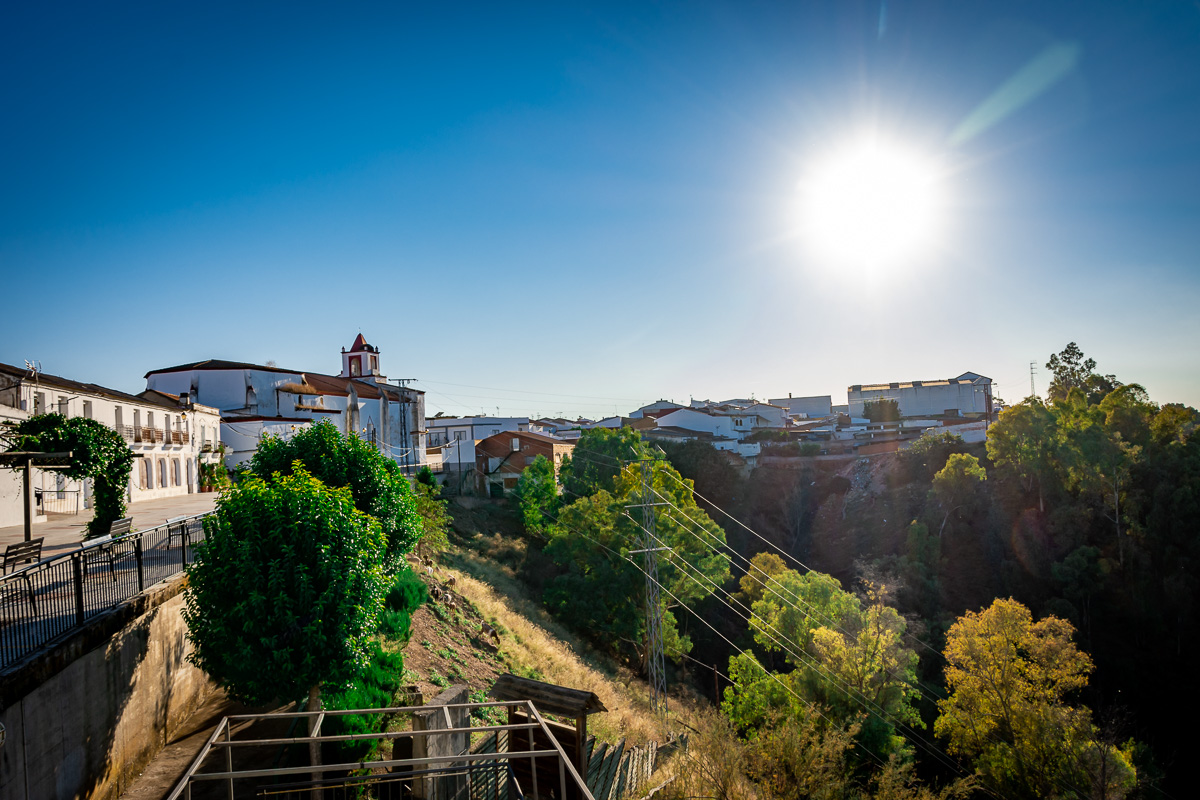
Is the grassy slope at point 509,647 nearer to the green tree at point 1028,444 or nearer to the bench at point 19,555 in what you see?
the bench at point 19,555

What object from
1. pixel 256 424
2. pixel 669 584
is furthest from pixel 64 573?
pixel 256 424

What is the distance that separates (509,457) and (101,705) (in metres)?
37.5

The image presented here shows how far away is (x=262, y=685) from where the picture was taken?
8.70 meters

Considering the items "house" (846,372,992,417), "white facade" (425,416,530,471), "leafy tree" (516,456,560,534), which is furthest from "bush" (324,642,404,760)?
"house" (846,372,992,417)

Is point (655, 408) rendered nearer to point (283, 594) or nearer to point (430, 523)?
point (430, 523)

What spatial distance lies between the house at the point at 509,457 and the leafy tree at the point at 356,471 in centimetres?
3039

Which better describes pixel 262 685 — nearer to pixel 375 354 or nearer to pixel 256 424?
pixel 256 424

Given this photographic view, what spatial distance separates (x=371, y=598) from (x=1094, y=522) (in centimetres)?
4201

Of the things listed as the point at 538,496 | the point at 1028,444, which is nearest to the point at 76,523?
the point at 538,496

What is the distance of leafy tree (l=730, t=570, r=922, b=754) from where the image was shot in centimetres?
2039

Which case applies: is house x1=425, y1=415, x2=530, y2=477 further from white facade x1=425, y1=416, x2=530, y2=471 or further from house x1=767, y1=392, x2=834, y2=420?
house x1=767, y1=392, x2=834, y2=420

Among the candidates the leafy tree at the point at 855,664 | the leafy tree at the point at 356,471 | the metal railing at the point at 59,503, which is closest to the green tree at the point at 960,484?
the leafy tree at the point at 855,664

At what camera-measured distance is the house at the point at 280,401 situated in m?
38.7

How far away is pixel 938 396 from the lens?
7462 centimetres
